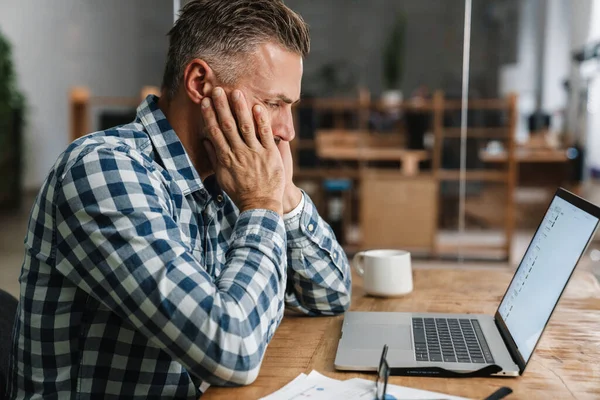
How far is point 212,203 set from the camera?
48.1 inches

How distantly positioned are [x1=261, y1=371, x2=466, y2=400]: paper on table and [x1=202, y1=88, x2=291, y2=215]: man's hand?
0.29 m

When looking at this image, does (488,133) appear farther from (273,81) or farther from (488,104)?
(273,81)

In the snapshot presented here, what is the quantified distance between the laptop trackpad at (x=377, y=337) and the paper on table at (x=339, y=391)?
15 centimetres

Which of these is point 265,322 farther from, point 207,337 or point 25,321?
point 25,321

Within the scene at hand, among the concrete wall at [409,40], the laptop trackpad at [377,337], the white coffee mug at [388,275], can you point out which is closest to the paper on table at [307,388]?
the laptop trackpad at [377,337]

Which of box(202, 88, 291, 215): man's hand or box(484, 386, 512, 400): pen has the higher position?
box(202, 88, 291, 215): man's hand

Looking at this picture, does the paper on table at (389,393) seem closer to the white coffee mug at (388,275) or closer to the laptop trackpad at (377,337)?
the laptop trackpad at (377,337)

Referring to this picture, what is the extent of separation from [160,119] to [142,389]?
46 centimetres

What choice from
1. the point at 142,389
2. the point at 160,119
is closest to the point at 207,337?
the point at 142,389

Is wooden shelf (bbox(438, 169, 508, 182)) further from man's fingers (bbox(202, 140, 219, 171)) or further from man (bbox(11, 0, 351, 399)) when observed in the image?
man's fingers (bbox(202, 140, 219, 171))

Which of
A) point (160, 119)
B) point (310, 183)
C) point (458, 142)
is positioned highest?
point (160, 119)

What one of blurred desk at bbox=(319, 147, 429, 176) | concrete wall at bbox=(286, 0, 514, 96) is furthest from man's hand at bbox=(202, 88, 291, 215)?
blurred desk at bbox=(319, 147, 429, 176)

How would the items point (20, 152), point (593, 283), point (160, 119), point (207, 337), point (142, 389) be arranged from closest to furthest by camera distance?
point (207, 337) → point (142, 389) → point (160, 119) → point (593, 283) → point (20, 152)

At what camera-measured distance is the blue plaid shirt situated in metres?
0.92
